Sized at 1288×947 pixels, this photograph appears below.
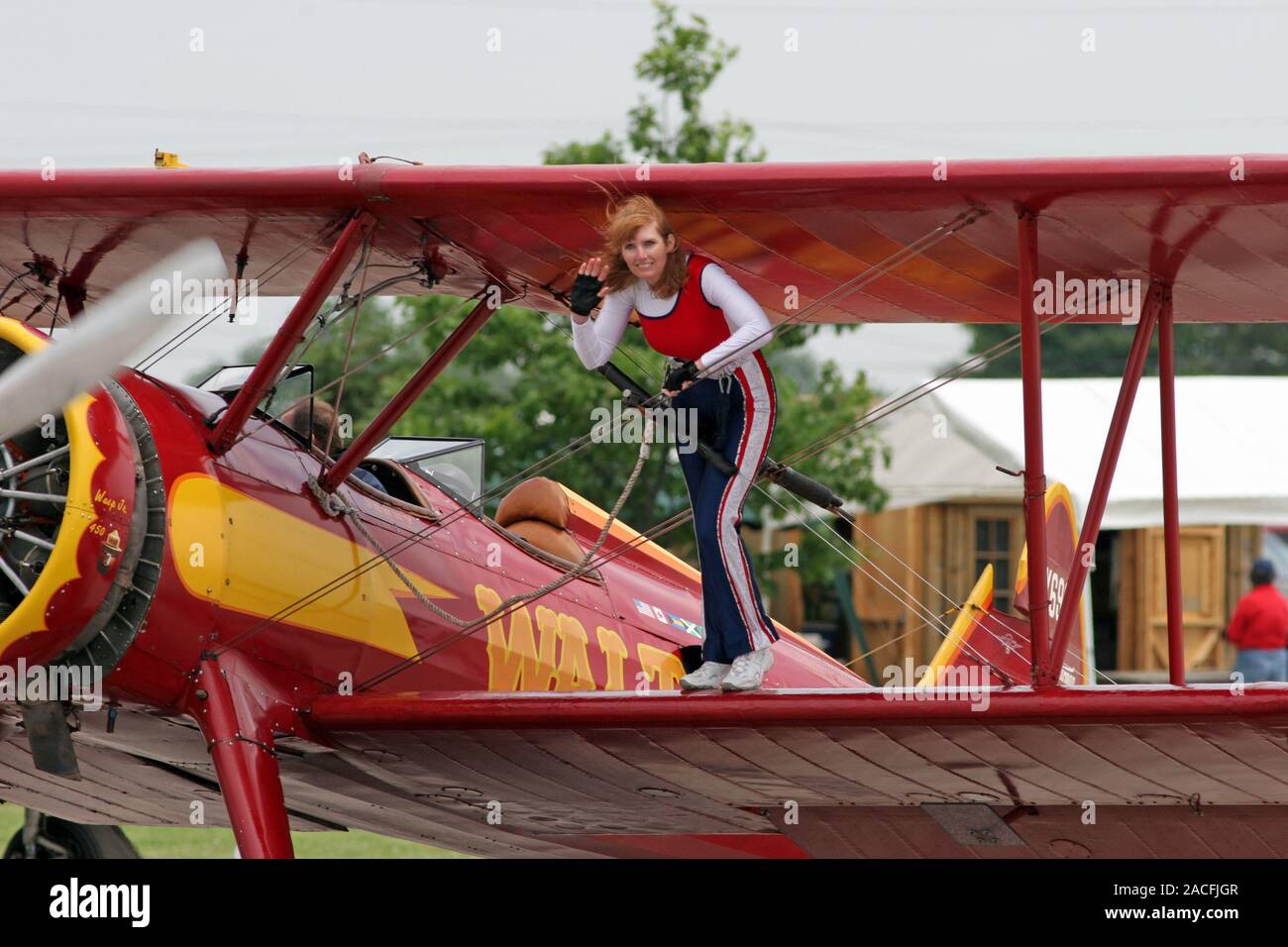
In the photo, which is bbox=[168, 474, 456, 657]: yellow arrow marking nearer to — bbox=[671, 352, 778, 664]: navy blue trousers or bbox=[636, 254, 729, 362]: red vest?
bbox=[671, 352, 778, 664]: navy blue trousers

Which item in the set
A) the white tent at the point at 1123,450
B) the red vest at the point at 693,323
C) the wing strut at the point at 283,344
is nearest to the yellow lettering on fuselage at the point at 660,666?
the red vest at the point at 693,323

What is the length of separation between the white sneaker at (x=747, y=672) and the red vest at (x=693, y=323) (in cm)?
99

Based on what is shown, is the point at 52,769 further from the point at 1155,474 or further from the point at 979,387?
the point at 979,387

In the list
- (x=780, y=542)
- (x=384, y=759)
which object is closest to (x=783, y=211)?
(x=384, y=759)

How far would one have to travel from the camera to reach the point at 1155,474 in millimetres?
18453

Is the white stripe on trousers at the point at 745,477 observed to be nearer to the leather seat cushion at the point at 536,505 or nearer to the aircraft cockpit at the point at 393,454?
the aircraft cockpit at the point at 393,454

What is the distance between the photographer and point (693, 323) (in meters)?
5.27

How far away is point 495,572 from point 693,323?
71.4 inches

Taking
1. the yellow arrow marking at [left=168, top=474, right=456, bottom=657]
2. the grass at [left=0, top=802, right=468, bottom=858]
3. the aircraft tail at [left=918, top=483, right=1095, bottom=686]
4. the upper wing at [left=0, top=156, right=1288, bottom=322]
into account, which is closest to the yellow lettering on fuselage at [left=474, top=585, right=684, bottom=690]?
the yellow arrow marking at [left=168, top=474, right=456, bottom=657]

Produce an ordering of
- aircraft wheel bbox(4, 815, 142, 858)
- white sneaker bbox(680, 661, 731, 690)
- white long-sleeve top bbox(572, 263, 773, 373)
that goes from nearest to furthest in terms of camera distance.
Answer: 1. white long-sleeve top bbox(572, 263, 773, 373)
2. white sneaker bbox(680, 661, 731, 690)
3. aircraft wheel bbox(4, 815, 142, 858)

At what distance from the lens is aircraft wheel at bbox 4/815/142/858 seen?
341 inches

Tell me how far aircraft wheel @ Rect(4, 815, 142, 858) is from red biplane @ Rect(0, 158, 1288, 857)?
1853 millimetres

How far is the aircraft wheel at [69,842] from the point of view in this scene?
341 inches
